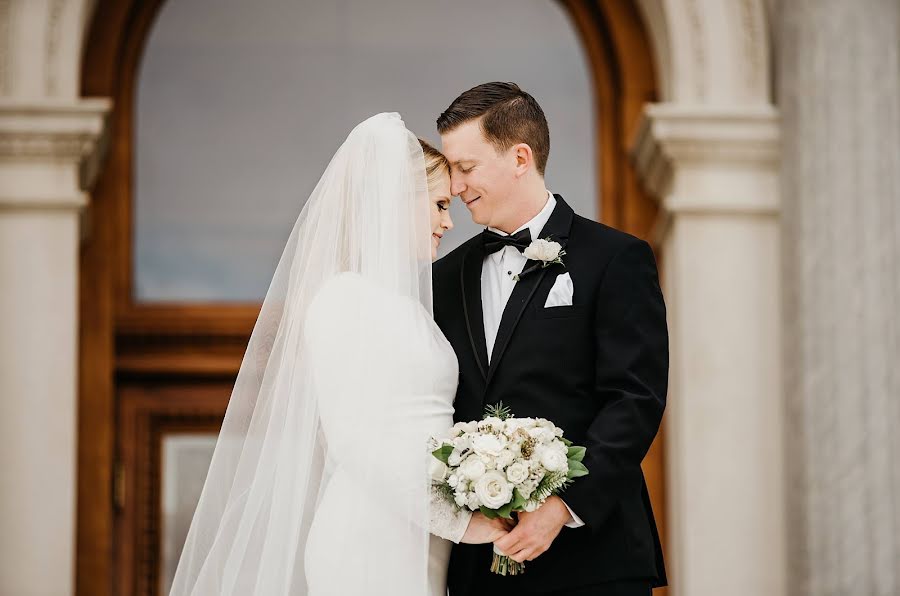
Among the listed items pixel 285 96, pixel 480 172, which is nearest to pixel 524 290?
pixel 480 172

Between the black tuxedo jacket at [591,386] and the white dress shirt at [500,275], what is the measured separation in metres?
0.05

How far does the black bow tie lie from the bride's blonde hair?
0.69 ft

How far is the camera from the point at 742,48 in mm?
6277

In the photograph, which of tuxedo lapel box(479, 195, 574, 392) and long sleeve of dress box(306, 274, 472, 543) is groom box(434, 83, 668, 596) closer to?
tuxedo lapel box(479, 195, 574, 392)

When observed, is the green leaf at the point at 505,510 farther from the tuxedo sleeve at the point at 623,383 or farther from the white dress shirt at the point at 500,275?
the white dress shirt at the point at 500,275

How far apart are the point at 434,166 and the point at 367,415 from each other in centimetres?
80

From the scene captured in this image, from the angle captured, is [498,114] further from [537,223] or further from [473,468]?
[473,468]

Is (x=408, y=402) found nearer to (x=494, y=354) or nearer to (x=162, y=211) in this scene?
(x=494, y=354)

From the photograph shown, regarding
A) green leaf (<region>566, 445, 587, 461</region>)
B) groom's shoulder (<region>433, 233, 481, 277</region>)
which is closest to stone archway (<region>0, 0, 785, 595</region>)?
groom's shoulder (<region>433, 233, 481, 277</region>)

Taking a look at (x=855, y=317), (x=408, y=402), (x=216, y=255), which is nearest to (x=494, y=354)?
(x=408, y=402)

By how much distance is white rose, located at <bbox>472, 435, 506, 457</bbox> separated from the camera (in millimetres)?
3430

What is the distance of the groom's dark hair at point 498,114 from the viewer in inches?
155

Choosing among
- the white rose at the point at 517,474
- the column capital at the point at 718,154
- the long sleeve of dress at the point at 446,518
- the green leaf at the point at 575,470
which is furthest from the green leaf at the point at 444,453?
the column capital at the point at 718,154

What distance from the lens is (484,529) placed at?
141 inches
